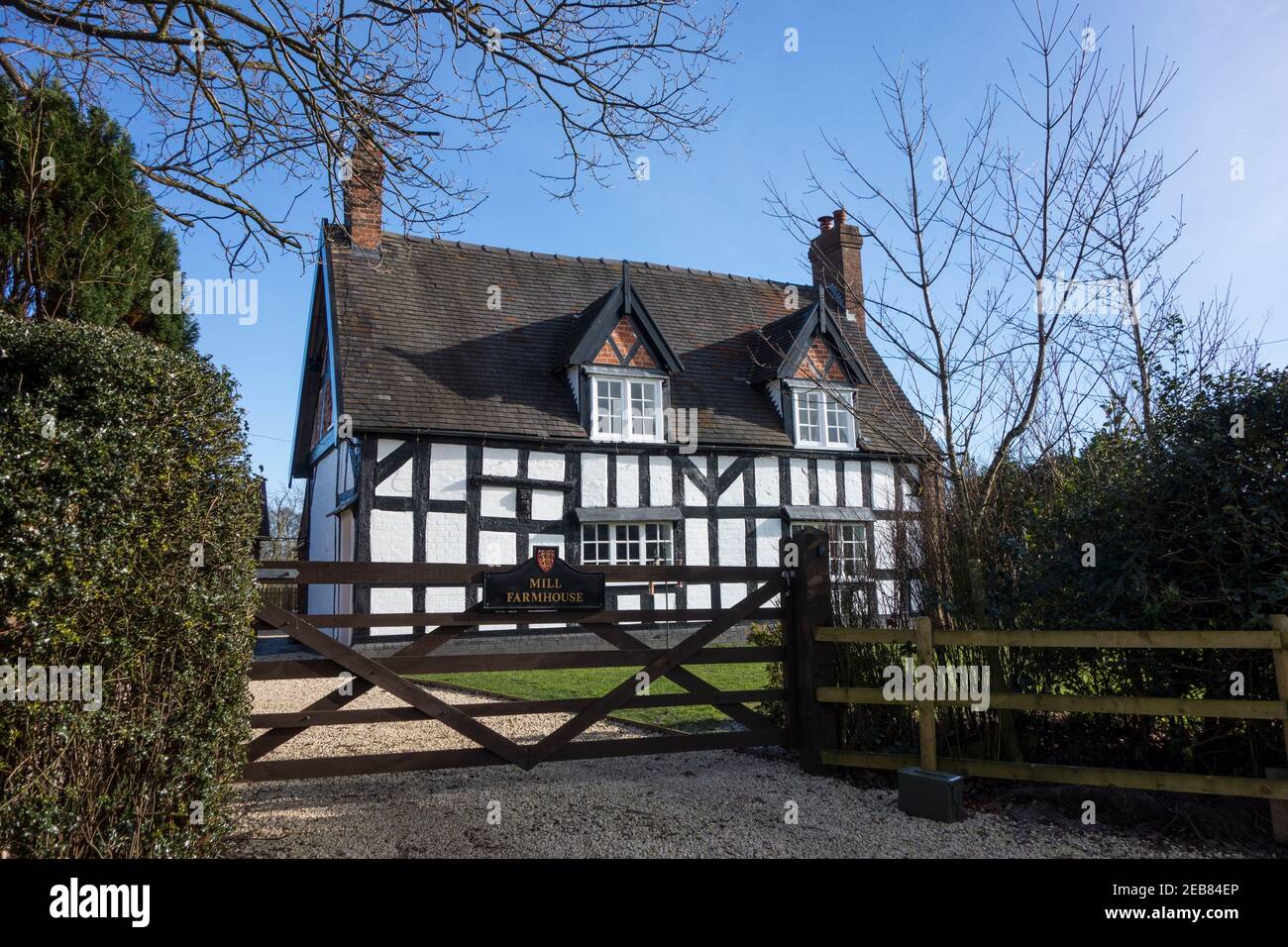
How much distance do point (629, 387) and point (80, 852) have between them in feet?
44.3

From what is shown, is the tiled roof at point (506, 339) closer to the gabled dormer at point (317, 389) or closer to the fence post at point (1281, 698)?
the gabled dormer at point (317, 389)

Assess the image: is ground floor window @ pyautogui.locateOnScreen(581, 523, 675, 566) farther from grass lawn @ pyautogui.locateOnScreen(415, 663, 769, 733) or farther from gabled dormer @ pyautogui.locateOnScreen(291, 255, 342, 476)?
gabled dormer @ pyautogui.locateOnScreen(291, 255, 342, 476)

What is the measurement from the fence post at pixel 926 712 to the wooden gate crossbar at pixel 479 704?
120 cm

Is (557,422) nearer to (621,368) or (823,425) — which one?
(621,368)

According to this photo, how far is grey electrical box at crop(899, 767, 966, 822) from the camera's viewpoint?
4992 mm

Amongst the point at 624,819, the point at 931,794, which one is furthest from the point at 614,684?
the point at 931,794

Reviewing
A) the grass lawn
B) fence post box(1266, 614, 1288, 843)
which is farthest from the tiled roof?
fence post box(1266, 614, 1288, 843)

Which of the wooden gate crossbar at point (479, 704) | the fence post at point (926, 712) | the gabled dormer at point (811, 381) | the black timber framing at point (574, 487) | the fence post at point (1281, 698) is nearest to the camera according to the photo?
the fence post at point (1281, 698)

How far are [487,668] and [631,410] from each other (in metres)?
11.0

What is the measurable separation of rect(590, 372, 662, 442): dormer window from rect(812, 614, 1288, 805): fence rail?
1033cm

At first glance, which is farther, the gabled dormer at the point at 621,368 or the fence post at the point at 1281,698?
the gabled dormer at the point at 621,368

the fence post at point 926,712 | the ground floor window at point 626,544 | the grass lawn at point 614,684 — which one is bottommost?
the grass lawn at point 614,684

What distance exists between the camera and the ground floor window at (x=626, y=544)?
15484 mm

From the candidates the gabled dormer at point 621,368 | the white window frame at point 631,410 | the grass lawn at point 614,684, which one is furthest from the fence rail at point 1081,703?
the gabled dormer at point 621,368
